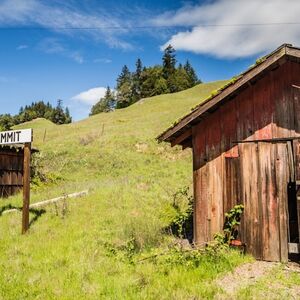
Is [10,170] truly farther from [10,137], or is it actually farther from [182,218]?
[182,218]

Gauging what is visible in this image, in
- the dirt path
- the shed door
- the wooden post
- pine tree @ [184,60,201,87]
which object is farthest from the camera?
pine tree @ [184,60,201,87]

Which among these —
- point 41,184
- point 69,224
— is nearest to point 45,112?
point 41,184

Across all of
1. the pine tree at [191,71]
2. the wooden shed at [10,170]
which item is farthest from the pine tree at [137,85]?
the wooden shed at [10,170]

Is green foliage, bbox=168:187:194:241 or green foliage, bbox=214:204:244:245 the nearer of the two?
green foliage, bbox=214:204:244:245

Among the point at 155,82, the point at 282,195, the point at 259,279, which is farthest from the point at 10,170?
the point at 155,82

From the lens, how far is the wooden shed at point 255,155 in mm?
8945

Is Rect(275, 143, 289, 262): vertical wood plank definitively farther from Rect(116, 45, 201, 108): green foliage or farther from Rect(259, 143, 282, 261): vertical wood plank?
Rect(116, 45, 201, 108): green foliage

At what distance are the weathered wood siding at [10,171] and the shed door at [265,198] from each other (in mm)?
15126

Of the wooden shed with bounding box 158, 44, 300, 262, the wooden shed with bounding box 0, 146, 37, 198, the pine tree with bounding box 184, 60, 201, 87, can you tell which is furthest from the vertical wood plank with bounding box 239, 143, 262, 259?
the pine tree with bounding box 184, 60, 201, 87

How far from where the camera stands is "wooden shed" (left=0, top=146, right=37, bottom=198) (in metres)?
20.4

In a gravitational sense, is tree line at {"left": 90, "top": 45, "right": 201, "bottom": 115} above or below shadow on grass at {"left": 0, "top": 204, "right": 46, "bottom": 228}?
above

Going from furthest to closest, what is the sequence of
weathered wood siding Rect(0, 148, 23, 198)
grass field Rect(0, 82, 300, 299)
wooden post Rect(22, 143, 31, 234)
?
weathered wood siding Rect(0, 148, 23, 198), wooden post Rect(22, 143, 31, 234), grass field Rect(0, 82, 300, 299)

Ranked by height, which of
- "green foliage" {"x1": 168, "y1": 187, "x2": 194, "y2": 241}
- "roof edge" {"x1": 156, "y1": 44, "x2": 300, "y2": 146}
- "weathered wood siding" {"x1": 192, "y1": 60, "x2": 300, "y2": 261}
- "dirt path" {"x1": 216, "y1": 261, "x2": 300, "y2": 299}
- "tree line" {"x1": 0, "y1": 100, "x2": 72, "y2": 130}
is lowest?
"dirt path" {"x1": 216, "y1": 261, "x2": 300, "y2": 299}

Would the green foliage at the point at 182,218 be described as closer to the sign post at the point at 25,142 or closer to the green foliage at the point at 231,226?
the green foliage at the point at 231,226
